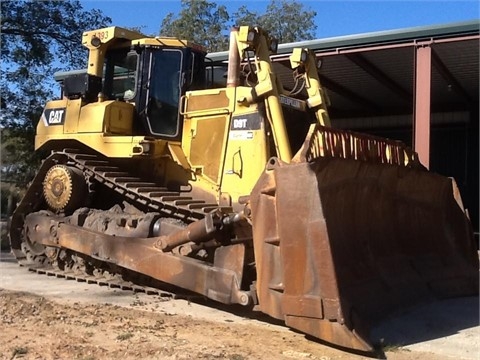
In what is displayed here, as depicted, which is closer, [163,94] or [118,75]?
[163,94]

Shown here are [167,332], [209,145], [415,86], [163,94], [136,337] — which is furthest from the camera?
[415,86]

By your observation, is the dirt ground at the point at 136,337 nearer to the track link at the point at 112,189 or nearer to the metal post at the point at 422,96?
the track link at the point at 112,189

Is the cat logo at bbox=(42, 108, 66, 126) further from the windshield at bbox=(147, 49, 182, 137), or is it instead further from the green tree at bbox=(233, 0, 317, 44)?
the green tree at bbox=(233, 0, 317, 44)

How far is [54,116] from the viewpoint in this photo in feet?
29.8

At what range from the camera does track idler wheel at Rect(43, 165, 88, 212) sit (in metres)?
8.45

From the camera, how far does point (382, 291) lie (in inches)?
244

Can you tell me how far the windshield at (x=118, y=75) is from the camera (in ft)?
27.8

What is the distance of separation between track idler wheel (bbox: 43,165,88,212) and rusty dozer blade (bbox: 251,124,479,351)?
3.40 meters

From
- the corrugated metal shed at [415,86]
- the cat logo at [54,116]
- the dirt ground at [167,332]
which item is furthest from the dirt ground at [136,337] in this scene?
the corrugated metal shed at [415,86]

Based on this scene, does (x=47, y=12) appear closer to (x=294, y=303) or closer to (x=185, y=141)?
(x=185, y=141)

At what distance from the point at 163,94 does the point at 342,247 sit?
341cm

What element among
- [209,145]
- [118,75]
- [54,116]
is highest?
[118,75]

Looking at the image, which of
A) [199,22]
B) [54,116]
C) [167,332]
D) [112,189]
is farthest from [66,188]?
[199,22]

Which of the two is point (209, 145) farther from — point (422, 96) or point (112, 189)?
point (422, 96)
